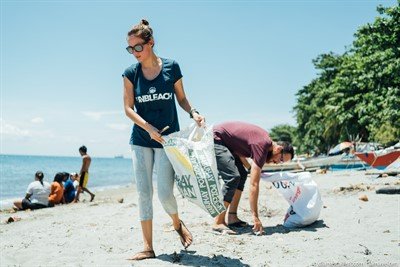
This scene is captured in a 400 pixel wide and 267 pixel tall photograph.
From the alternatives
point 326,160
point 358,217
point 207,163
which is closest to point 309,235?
point 358,217

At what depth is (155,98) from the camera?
10.6 ft

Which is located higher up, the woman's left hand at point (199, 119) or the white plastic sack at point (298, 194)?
the woman's left hand at point (199, 119)

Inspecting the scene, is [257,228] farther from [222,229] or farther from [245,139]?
[245,139]

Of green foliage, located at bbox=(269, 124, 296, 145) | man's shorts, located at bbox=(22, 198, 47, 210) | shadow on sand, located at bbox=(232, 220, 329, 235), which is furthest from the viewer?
green foliage, located at bbox=(269, 124, 296, 145)

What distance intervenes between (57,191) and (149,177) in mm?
7905

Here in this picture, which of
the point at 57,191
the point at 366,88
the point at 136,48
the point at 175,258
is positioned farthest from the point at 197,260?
the point at 366,88

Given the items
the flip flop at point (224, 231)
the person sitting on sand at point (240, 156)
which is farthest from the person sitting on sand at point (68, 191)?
the flip flop at point (224, 231)

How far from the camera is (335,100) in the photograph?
3381cm

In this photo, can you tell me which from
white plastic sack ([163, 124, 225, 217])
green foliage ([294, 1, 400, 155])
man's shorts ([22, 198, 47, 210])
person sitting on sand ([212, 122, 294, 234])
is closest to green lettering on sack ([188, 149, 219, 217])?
white plastic sack ([163, 124, 225, 217])

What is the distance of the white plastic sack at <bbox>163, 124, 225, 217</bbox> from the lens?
3.17m

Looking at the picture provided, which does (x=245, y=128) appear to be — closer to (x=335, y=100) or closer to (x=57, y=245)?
(x=57, y=245)

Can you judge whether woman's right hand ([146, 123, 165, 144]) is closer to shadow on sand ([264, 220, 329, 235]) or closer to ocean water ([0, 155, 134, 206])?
shadow on sand ([264, 220, 329, 235])

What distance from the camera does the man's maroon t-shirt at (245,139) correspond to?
4.41m

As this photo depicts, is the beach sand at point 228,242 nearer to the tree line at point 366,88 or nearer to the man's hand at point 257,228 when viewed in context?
the man's hand at point 257,228
